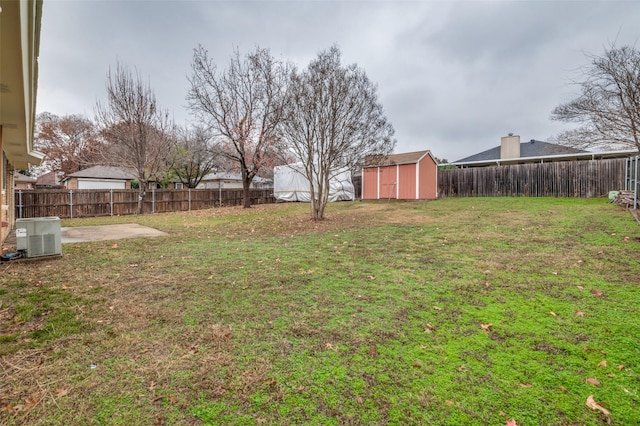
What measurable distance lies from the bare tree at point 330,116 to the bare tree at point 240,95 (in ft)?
22.1

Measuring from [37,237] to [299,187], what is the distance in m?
18.2

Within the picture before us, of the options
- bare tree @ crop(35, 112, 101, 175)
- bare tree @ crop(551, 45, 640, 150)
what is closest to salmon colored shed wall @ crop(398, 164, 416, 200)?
bare tree @ crop(551, 45, 640, 150)

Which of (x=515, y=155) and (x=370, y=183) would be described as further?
(x=515, y=155)

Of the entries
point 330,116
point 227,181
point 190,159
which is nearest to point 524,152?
point 330,116

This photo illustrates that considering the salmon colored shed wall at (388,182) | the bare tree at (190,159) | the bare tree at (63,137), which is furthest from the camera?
the bare tree at (63,137)

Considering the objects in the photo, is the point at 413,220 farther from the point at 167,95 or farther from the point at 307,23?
the point at 167,95

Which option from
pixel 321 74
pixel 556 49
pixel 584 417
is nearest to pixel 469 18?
pixel 556 49

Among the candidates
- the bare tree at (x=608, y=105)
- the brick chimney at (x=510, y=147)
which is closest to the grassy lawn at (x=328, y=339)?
the bare tree at (x=608, y=105)

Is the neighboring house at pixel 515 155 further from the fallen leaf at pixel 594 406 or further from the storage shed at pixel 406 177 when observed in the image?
the fallen leaf at pixel 594 406

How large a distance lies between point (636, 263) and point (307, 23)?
1285 centimetres

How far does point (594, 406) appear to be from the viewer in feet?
6.55

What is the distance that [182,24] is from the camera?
1180 cm

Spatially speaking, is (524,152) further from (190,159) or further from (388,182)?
(190,159)

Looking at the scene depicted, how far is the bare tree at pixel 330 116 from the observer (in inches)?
420
